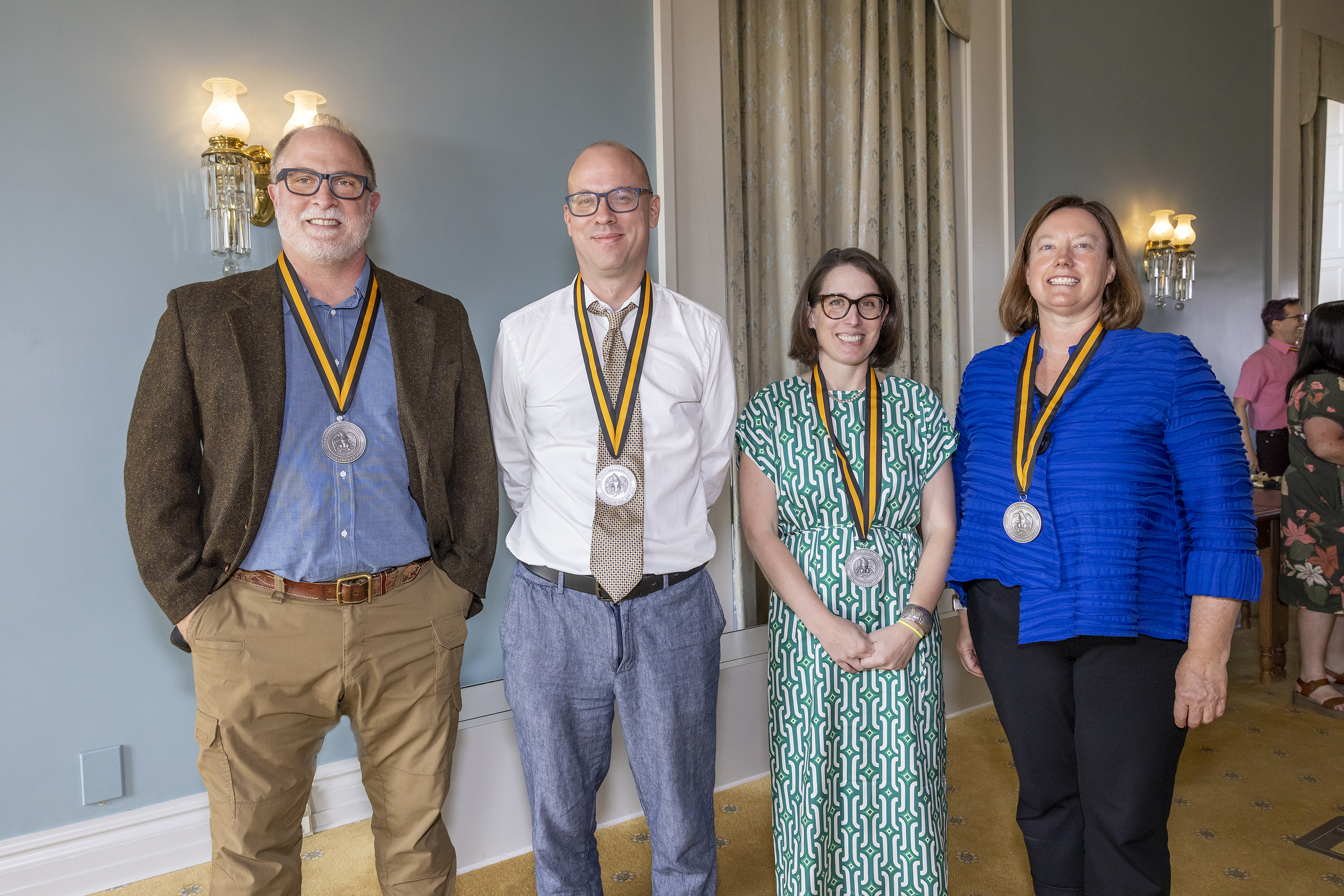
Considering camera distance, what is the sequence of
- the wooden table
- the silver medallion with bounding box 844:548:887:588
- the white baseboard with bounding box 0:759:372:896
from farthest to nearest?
the wooden table
the white baseboard with bounding box 0:759:372:896
the silver medallion with bounding box 844:548:887:588

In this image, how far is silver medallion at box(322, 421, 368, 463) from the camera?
5.95ft

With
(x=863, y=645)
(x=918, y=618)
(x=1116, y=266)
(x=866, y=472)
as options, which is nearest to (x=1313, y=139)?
(x=1116, y=266)

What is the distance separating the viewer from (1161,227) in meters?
5.02

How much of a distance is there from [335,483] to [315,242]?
51 cm

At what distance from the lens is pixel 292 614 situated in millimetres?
1792

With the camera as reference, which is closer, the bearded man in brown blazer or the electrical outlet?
the bearded man in brown blazer

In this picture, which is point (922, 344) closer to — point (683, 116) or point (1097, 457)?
point (683, 116)

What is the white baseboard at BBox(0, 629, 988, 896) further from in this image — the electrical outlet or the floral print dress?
the floral print dress

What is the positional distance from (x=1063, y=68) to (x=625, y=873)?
4.28 metres

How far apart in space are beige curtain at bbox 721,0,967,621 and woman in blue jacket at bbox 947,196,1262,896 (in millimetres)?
1506

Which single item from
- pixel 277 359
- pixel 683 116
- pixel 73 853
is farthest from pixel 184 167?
pixel 73 853

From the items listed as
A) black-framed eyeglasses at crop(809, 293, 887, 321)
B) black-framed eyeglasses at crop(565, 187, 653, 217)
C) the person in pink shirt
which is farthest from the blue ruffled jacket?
the person in pink shirt

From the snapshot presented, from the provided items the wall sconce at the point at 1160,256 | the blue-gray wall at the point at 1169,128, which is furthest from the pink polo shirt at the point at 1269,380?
the wall sconce at the point at 1160,256

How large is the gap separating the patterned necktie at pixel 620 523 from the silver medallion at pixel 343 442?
0.51 m
